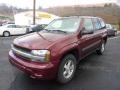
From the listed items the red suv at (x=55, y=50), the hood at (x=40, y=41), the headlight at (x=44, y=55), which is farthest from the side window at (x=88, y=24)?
the headlight at (x=44, y=55)

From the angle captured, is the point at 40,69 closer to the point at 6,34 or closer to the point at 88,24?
the point at 88,24

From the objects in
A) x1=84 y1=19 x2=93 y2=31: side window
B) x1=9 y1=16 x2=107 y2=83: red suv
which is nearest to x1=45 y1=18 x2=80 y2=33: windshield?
x1=9 y1=16 x2=107 y2=83: red suv

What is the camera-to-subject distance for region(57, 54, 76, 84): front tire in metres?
5.26

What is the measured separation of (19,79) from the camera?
5734 millimetres

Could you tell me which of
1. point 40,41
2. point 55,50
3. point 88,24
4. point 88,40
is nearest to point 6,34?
point 88,24

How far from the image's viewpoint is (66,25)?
6469 millimetres

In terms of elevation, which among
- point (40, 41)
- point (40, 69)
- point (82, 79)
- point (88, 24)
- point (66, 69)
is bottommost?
point (82, 79)

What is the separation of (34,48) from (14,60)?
80cm

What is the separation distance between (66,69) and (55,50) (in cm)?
75

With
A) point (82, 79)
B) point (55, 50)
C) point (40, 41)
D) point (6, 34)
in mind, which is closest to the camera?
point (55, 50)

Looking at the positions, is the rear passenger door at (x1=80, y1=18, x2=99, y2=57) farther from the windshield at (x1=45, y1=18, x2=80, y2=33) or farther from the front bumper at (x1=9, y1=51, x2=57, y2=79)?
the front bumper at (x1=9, y1=51, x2=57, y2=79)

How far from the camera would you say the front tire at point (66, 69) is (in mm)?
5265

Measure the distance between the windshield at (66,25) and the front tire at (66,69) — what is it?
0.84 m

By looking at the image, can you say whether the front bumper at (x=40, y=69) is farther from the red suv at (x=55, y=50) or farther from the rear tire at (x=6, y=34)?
A: the rear tire at (x=6, y=34)
